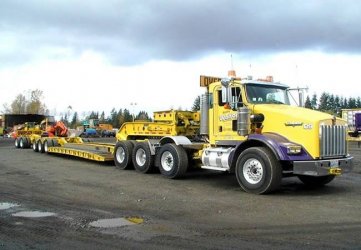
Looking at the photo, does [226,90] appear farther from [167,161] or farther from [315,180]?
[315,180]

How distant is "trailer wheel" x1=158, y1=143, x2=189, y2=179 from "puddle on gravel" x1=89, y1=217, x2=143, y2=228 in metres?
5.70

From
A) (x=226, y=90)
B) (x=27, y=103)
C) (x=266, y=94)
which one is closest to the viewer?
(x=226, y=90)

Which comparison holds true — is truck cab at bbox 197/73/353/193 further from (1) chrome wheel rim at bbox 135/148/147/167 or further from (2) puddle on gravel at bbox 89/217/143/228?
(2) puddle on gravel at bbox 89/217/143/228

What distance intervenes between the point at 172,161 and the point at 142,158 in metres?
2.09

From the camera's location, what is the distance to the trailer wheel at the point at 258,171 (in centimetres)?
1077

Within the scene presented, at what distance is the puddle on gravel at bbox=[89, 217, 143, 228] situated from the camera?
24.9 feet

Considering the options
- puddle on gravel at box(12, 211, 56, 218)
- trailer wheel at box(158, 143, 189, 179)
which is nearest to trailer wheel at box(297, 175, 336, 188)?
trailer wheel at box(158, 143, 189, 179)

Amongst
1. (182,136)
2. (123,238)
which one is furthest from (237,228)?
(182,136)

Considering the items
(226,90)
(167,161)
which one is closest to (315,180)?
(226,90)

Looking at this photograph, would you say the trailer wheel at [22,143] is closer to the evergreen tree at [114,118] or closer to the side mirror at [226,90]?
the side mirror at [226,90]

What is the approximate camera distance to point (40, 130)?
109ft

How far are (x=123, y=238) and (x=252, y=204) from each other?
12.7 feet

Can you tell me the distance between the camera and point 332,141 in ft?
36.3

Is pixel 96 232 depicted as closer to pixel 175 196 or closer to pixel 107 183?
pixel 175 196
